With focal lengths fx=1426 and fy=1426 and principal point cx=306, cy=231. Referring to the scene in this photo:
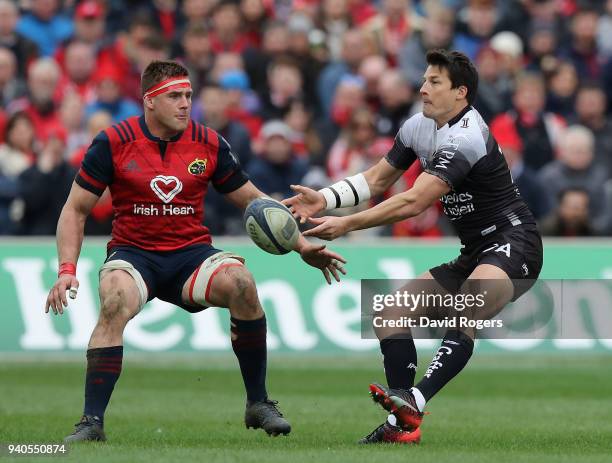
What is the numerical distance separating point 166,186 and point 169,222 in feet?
0.84

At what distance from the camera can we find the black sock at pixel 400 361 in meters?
9.44

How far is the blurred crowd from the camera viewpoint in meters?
17.2

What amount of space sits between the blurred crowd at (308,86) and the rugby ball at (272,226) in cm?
759

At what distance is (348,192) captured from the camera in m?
9.88

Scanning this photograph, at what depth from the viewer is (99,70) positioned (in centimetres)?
1933

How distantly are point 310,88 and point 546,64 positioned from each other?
3299 millimetres

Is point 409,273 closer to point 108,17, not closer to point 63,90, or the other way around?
point 63,90

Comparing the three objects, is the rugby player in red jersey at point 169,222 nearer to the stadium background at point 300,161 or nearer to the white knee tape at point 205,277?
the white knee tape at point 205,277

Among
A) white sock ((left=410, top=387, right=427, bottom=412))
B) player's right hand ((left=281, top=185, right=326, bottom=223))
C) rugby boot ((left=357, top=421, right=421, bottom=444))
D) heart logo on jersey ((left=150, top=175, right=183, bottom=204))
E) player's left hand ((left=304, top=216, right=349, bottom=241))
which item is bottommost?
rugby boot ((left=357, top=421, right=421, bottom=444))

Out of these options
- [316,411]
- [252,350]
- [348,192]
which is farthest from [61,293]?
[316,411]

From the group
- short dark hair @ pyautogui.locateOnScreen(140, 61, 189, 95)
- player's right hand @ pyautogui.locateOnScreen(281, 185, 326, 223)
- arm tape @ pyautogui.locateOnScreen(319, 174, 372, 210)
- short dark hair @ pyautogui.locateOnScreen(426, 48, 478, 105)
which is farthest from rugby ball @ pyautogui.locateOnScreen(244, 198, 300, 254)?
short dark hair @ pyautogui.locateOnScreen(426, 48, 478, 105)

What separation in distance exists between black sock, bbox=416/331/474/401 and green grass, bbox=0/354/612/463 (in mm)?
383

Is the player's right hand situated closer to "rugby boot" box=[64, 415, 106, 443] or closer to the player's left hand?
the player's left hand

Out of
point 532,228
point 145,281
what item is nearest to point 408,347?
point 532,228
